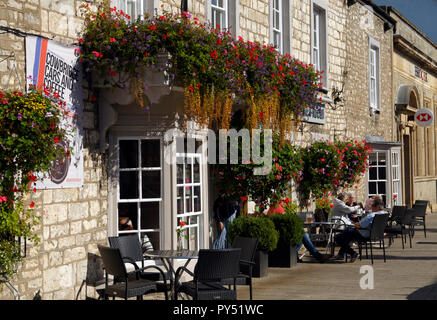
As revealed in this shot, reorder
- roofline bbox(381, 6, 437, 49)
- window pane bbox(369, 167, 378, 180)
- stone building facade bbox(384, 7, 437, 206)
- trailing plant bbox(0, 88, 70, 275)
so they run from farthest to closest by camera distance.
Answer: stone building facade bbox(384, 7, 437, 206) < roofline bbox(381, 6, 437, 49) < window pane bbox(369, 167, 378, 180) < trailing plant bbox(0, 88, 70, 275)

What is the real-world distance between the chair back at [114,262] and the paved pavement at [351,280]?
2.27 meters

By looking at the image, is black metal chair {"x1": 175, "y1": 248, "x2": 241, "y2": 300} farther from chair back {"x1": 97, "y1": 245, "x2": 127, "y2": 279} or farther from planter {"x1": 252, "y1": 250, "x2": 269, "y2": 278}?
planter {"x1": 252, "y1": 250, "x2": 269, "y2": 278}

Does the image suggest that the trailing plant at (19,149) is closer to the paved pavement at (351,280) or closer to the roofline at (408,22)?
the paved pavement at (351,280)

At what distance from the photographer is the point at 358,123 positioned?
1906cm

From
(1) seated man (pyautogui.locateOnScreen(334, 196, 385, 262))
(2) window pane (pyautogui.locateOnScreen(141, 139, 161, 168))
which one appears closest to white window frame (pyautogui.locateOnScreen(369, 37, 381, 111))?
(1) seated man (pyautogui.locateOnScreen(334, 196, 385, 262))

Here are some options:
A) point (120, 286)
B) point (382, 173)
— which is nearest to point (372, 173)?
point (382, 173)

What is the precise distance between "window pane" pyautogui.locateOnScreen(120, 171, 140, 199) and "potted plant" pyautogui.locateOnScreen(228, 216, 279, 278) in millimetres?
2077

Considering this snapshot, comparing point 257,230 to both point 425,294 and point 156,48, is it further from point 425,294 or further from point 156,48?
point 156,48

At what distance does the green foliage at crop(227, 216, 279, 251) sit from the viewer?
426 inches

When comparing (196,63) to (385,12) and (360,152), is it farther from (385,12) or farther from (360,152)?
(385,12)

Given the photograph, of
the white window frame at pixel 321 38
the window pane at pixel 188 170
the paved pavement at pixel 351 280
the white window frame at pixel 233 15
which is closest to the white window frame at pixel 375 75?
the white window frame at pixel 321 38

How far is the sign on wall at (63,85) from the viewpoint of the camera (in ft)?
25.2

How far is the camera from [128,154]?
9.48 metres

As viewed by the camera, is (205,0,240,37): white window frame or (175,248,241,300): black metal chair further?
(205,0,240,37): white window frame
